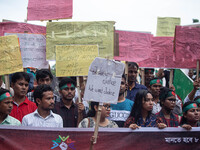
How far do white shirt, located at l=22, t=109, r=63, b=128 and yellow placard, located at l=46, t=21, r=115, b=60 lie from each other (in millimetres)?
1672

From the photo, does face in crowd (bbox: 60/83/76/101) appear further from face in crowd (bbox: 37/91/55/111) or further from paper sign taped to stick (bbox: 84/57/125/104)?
paper sign taped to stick (bbox: 84/57/125/104)

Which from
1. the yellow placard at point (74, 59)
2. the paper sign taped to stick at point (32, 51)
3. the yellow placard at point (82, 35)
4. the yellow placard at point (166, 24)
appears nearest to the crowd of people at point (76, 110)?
the yellow placard at point (74, 59)

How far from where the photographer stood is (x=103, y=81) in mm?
3361

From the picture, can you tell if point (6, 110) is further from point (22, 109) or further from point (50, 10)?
point (50, 10)

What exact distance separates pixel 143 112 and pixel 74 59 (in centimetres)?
173

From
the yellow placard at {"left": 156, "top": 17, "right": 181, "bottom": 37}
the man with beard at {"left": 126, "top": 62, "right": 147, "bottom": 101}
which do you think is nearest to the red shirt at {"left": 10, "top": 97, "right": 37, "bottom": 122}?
the man with beard at {"left": 126, "top": 62, "right": 147, "bottom": 101}

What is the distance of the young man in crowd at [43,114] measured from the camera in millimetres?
4047

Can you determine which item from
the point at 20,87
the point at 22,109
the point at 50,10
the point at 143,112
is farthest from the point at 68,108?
the point at 50,10

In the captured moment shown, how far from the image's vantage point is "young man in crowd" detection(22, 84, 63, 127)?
405cm

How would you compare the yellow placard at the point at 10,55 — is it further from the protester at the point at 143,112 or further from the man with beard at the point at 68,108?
the protester at the point at 143,112

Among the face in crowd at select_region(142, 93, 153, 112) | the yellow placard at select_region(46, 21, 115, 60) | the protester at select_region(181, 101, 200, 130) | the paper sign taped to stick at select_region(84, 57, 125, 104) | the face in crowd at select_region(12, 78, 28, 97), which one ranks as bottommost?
the protester at select_region(181, 101, 200, 130)

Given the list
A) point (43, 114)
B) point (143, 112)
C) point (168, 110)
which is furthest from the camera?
point (168, 110)

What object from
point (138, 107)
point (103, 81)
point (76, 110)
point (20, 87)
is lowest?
point (76, 110)

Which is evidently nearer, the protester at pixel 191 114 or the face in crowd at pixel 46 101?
the face in crowd at pixel 46 101
